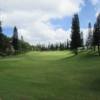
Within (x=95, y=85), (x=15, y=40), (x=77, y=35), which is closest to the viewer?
(x=95, y=85)

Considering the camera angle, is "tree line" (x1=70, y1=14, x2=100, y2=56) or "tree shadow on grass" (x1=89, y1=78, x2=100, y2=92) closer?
"tree shadow on grass" (x1=89, y1=78, x2=100, y2=92)

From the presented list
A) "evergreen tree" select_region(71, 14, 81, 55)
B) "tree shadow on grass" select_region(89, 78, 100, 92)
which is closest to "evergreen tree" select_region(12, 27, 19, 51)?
"evergreen tree" select_region(71, 14, 81, 55)

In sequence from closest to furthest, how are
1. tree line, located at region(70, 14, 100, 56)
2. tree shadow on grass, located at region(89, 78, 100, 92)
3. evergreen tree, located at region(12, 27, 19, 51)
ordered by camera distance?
tree shadow on grass, located at region(89, 78, 100, 92), tree line, located at region(70, 14, 100, 56), evergreen tree, located at region(12, 27, 19, 51)

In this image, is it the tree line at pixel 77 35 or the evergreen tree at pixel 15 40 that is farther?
the evergreen tree at pixel 15 40

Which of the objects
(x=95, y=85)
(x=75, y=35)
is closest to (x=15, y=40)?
(x=75, y=35)

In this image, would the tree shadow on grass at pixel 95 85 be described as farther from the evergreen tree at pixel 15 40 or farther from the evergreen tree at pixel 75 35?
the evergreen tree at pixel 15 40

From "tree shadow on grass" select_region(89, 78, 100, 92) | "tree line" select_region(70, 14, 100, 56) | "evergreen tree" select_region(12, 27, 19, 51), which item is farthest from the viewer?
"evergreen tree" select_region(12, 27, 19, 51)

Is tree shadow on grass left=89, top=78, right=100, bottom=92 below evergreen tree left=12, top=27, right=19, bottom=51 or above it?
below

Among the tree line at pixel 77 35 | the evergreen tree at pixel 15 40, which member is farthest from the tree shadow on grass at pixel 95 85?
the evergreen tree at pixel 15 40

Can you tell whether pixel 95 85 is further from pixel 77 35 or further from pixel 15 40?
pixel 15 40

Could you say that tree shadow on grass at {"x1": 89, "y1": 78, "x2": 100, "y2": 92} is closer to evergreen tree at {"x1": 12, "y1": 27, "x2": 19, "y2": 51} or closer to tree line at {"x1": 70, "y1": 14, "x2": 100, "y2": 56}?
tree line at {"x1": 70, "y1": 14, "x2": 100, "y2": 56}

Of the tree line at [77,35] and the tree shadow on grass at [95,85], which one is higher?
the tree line at [77,35]

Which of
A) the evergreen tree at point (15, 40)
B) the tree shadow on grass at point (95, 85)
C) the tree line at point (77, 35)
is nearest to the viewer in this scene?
the tree shadow on grass at point (95, 85)

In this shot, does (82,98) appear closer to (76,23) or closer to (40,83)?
(40,83)
